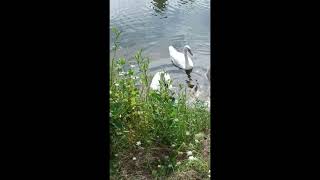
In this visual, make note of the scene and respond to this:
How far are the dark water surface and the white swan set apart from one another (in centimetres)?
6

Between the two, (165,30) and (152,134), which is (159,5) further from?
(152,134)

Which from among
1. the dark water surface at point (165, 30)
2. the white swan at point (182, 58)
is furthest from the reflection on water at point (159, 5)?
the white swan at point (182, 58)

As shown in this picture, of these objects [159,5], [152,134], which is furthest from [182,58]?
[152,134]

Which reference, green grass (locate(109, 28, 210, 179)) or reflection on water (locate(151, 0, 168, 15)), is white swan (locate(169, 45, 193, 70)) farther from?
green grass (locate(109, 28, 210, 179))

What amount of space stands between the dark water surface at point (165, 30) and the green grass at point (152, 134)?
1.32 m

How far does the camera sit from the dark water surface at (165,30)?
4730mm

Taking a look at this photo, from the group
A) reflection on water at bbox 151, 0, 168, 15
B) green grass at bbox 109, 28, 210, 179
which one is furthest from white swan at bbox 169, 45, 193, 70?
green grass at bbox 109, 28, 210, 179

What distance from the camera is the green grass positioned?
8.03 ft

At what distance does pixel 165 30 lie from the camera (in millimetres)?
5309
